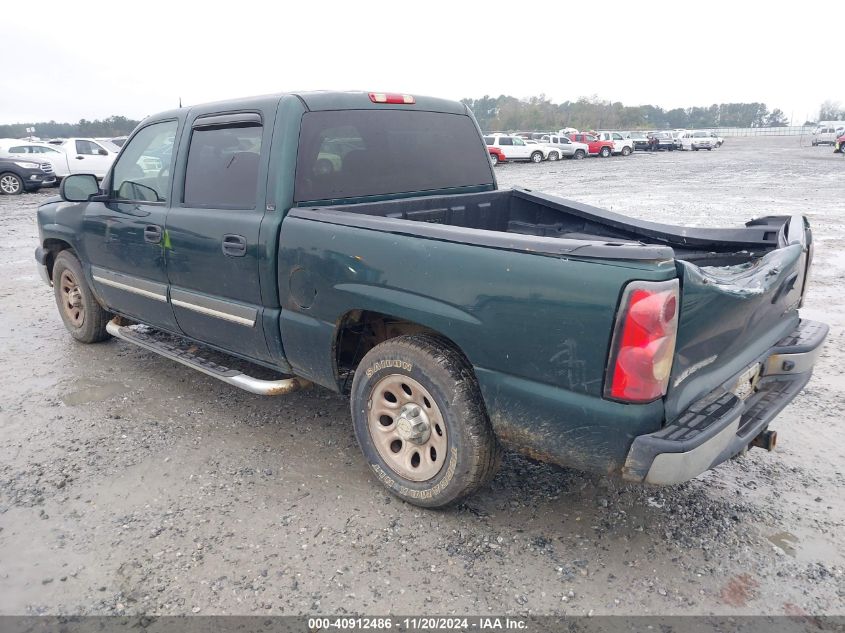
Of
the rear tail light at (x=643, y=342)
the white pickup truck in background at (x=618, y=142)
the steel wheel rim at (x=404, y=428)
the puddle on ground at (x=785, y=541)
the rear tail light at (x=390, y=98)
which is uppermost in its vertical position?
the white pickup truck in background at (x=618, y=142)

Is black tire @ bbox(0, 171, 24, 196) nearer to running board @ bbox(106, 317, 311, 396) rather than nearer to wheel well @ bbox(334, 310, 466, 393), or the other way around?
running board @ bbox(106, 317, 311, 396)

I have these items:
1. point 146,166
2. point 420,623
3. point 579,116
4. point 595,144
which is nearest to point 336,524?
point 420,623

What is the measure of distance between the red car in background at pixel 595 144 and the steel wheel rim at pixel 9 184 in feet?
102

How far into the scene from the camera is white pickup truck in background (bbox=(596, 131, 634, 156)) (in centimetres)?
4184

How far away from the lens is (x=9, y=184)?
1877 cm

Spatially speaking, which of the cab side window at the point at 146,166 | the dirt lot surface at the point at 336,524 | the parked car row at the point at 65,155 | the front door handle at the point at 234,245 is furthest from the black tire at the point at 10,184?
the front door handle at the point at 234,245

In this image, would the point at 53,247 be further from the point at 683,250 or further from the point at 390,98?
the point at 683,250

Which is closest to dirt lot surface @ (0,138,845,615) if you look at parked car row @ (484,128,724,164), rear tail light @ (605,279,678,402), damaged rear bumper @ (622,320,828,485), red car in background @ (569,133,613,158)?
damaged rear bumper @ (622,320,828,485)

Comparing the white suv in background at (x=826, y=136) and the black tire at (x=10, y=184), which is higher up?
the white suv in background at (x=826, y=136)

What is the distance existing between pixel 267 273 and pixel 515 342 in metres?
1.52

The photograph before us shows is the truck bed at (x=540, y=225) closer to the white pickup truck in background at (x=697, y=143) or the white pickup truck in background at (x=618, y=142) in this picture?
the white pickup truck in background at (x=618, y=142)

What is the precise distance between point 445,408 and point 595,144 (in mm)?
40392

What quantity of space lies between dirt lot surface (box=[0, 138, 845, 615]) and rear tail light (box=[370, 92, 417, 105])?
2033 millimetres

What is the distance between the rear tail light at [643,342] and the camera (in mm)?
2234
